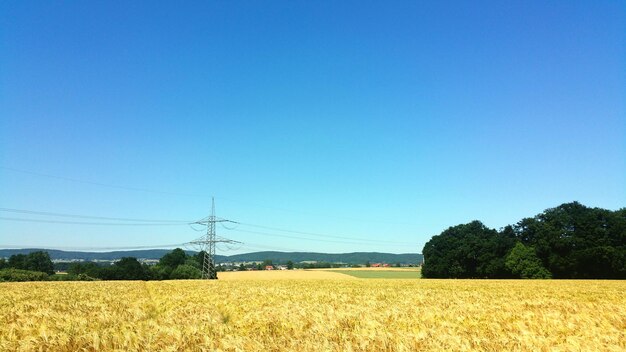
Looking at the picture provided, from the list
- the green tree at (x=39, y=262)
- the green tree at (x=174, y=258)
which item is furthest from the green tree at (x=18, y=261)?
the green tree at (x=174, y=258)

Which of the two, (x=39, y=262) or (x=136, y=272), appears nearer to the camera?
(x=136, y=272)

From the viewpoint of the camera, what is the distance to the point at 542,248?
8238 centimetres

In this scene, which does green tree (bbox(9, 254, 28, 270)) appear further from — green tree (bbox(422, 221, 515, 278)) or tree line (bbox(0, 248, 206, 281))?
green tree (bbox(422, 221, 515, 278))

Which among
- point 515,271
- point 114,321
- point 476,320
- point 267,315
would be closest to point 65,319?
point 114,321

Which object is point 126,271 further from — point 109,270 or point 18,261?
point 18,261

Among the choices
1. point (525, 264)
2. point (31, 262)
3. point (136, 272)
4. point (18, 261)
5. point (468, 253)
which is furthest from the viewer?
point (18, 261)

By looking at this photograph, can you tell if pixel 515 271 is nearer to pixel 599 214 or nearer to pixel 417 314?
pixel 599 214

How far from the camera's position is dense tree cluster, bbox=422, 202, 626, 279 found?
75.9 meters

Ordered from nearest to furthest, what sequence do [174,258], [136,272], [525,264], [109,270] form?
[525,264]
[136,272]
[109,270]
[174,258]

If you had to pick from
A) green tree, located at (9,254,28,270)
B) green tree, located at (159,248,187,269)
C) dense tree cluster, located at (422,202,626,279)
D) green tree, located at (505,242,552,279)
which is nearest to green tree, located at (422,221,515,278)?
dense tree cluster, located at (422,202,626,279)

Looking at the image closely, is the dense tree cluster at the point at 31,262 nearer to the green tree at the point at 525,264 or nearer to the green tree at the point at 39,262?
the green tree at the point at 39,262

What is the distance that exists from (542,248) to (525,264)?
5.52m

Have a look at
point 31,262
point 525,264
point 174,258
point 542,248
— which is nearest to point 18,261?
point 31,262

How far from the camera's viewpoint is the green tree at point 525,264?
259 feet
